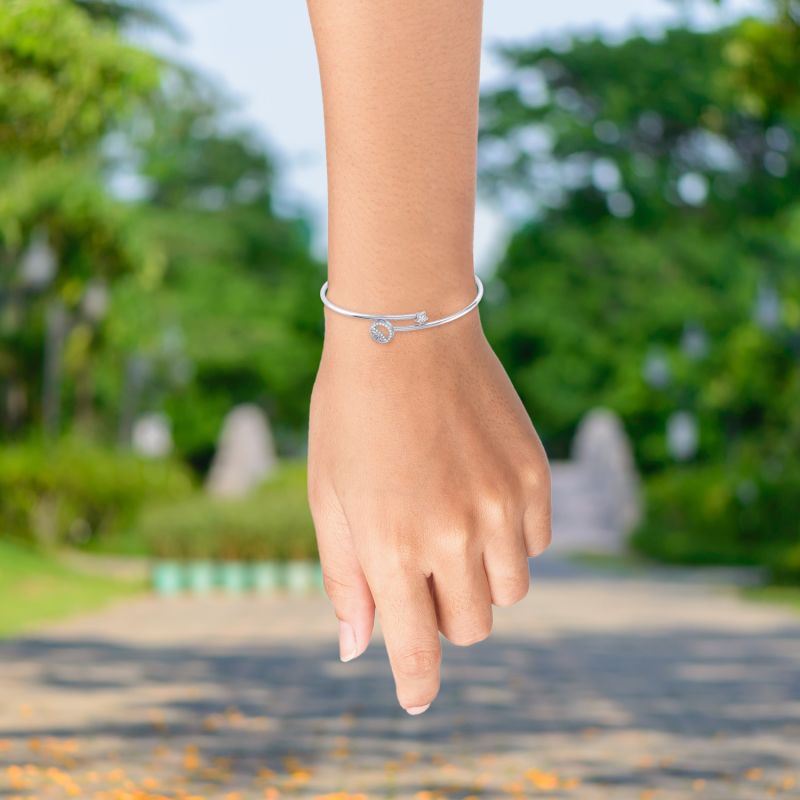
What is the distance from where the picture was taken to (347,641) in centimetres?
102

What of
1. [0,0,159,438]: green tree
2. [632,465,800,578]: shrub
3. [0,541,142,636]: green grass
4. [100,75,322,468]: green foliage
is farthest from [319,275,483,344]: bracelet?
[100,75,322,468]: green foliage

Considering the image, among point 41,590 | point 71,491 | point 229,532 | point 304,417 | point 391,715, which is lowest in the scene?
point 304,417

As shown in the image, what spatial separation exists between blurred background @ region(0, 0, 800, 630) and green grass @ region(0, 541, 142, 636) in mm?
90

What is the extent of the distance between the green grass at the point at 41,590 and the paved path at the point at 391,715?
3.17 feet

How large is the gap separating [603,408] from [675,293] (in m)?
6.52

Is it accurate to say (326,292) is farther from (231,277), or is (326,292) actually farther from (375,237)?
(231,277)

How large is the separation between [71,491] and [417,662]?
2299 cm

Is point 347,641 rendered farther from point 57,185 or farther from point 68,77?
point 57,185

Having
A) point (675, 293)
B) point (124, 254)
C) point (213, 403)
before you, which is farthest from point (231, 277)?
point (124, 254)

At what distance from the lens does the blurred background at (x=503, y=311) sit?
19156mm

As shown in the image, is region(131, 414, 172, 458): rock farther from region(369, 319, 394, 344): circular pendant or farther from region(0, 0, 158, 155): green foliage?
region(369, 319, 394, 344): circular pendant

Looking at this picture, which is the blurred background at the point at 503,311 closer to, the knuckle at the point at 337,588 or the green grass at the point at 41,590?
the green grass at the point at 41,590

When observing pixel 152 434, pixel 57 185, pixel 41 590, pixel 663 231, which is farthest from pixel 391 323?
pixel 152 434

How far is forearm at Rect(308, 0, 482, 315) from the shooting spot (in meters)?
0.89
